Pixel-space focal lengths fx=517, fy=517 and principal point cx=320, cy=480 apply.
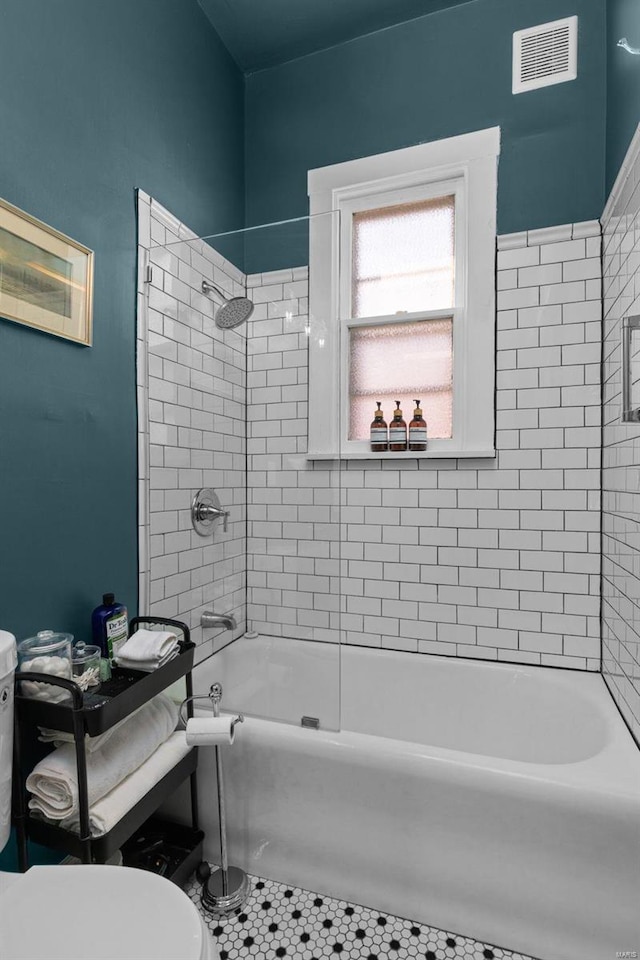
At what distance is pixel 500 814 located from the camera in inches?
55.8

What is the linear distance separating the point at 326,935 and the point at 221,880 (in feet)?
1.22

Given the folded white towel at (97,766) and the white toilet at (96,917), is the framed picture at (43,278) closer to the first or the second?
the white toilet at (96,917)

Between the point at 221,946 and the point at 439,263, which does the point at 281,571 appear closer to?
the point at 221,946

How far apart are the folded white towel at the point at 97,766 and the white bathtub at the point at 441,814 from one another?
32cm

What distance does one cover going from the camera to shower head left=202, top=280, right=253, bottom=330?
1.94 metres

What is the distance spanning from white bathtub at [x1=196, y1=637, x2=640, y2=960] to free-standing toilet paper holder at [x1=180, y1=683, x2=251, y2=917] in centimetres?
6

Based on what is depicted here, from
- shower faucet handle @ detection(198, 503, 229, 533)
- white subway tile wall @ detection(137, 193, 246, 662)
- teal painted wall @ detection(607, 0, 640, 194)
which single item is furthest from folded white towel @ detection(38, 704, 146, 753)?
teal painted wall @ detection(607, 0, 640, 194)

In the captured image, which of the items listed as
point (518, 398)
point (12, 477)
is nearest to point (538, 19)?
point (518, 398)

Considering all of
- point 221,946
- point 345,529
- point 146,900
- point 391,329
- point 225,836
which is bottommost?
point 221,946

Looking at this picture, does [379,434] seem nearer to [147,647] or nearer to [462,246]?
[462,246]

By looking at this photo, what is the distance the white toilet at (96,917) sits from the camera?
0.87 meters

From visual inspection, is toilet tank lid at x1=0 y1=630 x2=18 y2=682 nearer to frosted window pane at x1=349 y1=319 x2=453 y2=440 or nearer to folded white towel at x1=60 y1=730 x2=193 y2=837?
folded white towel at x1=60 y1=730 x2=193 y2=837

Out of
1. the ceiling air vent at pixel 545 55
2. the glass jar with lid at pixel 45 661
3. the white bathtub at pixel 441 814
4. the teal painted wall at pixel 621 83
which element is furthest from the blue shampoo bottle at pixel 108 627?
the ceiling air vent at pixel 545 55

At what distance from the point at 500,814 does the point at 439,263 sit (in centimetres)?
217
